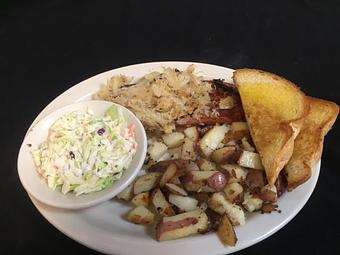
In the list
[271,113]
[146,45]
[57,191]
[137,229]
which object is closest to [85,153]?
[57,191]

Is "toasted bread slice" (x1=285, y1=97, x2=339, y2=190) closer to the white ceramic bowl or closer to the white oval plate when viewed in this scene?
the white oval plate

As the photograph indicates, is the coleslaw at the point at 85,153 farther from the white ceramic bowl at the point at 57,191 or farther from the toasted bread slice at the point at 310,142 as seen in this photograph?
the toasted bread slice at the point at 310,142

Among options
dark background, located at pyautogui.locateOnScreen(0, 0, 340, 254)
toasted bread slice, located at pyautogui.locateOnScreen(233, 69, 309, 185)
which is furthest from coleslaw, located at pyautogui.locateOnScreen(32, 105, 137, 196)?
toasted bread slice, located at pyautogui.locateOnScreen(233, 69, 309, 185)

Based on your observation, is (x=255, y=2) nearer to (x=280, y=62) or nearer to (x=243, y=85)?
(x=280, y=62)

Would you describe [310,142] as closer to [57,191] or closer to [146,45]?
[57,191]

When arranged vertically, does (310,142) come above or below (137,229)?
above

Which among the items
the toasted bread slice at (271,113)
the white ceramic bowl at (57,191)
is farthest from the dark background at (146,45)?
the toasted bread slice at (271,113)
